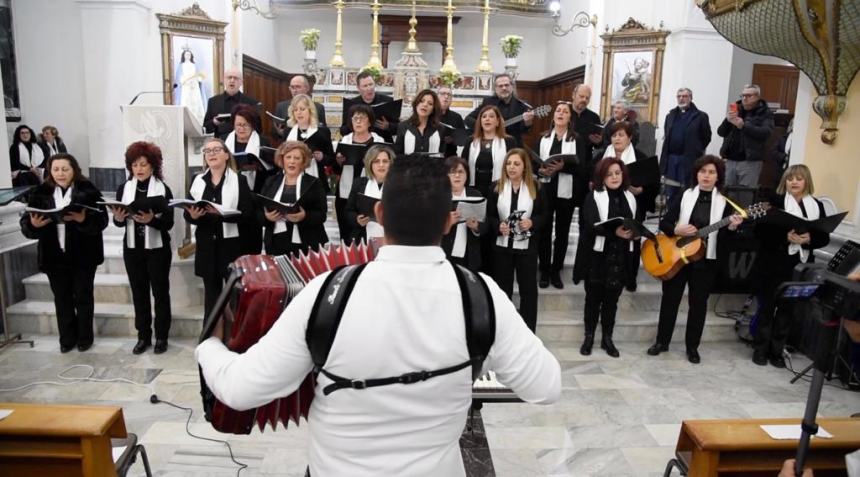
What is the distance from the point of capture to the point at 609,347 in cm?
525

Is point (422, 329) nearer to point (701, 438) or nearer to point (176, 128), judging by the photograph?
point (701, 438)

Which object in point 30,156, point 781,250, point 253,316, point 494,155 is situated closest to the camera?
point 253,316

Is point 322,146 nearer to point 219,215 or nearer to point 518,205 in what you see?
point 219,215

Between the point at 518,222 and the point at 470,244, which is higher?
the point at 518,222

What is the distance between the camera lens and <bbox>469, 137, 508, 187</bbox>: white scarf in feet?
17.6

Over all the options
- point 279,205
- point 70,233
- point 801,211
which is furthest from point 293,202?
point 801,211

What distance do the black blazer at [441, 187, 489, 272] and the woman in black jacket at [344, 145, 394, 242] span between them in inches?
21.1

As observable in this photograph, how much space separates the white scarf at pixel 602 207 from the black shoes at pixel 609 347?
0.77 meters

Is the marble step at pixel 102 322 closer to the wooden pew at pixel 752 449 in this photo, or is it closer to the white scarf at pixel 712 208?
the white scarf at pixel 712 208

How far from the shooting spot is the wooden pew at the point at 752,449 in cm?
233

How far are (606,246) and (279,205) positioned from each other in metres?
2.48

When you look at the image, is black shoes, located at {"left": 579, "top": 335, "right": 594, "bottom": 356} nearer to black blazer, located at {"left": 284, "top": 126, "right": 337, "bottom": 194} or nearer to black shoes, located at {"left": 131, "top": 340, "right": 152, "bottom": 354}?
black blazer, located at {"left": 284, "top": 126, "right": 337, "bottom": 194}

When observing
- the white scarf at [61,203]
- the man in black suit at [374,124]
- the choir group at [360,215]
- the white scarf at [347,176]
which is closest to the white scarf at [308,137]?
the choir group at [360,215]

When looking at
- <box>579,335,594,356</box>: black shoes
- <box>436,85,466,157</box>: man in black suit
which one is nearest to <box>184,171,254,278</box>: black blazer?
<box>436,85,466,157</box>: man in black suit
